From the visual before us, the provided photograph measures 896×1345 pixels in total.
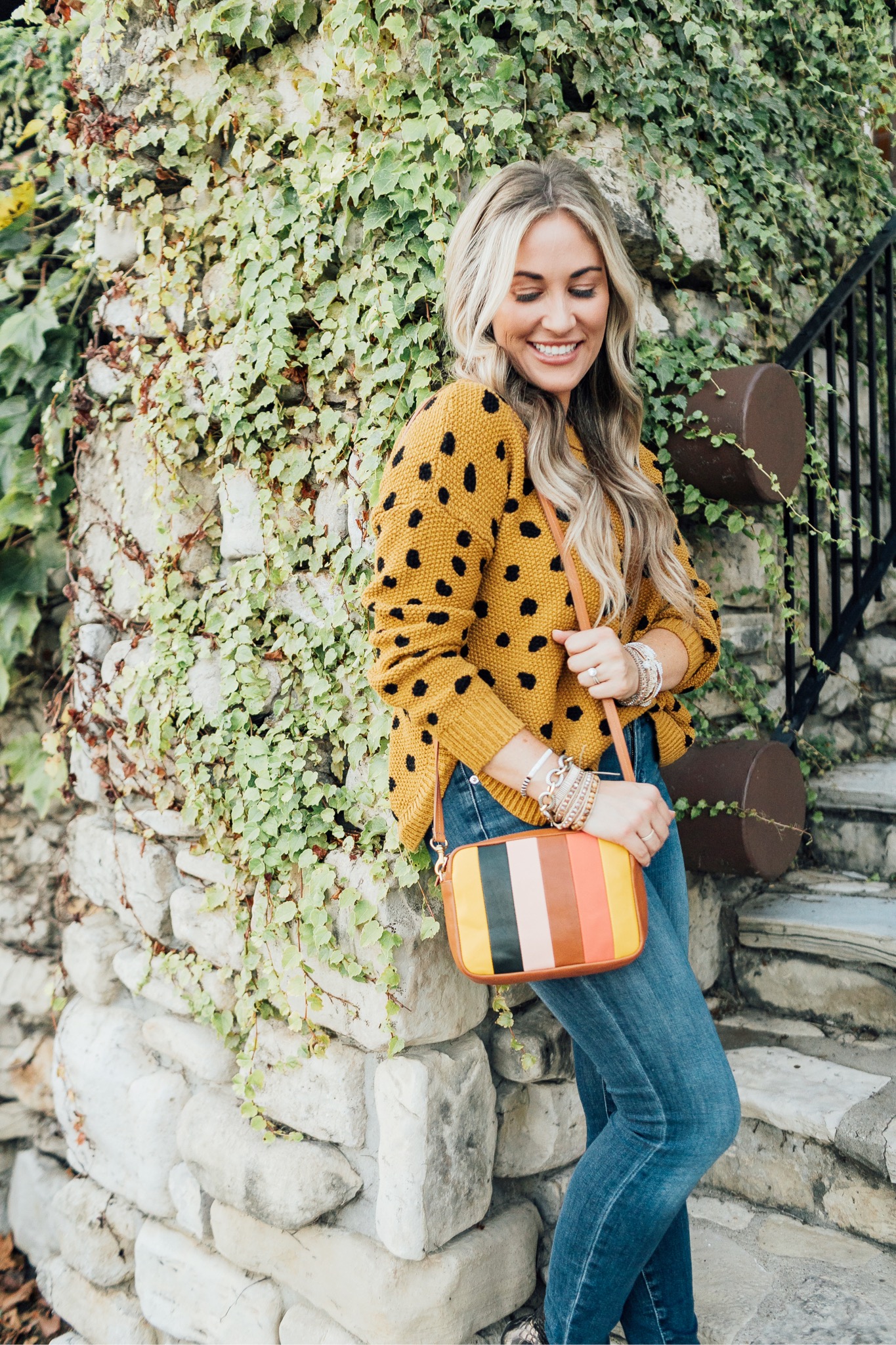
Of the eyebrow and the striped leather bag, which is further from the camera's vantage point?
the eyebrow

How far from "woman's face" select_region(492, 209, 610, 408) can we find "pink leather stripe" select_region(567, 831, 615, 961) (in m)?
0.71

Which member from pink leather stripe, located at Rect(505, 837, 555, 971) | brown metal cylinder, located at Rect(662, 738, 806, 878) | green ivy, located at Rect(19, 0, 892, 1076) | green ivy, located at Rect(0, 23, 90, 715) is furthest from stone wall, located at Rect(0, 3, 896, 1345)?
pink leather stripe, located at Rect(505, 837, 555, 971)

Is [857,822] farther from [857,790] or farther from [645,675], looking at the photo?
[645,675]

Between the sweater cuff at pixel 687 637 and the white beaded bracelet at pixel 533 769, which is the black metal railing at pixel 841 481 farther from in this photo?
the white beaded bracelet at pixel 533 769

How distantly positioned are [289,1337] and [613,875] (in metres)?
1.38

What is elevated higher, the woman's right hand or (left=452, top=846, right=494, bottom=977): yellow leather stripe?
the woman's right hand

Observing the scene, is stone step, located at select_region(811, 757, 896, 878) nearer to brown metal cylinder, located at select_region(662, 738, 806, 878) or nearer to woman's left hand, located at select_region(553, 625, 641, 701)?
brown metal cylinder, located at select_region(662, 738, 806, 878)

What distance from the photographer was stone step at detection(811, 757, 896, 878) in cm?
256

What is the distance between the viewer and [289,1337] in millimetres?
2012

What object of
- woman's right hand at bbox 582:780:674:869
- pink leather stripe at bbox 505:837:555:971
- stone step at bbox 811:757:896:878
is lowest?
stone step at bbox 811:757:896:878

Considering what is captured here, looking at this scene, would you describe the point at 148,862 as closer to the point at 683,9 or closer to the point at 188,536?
the point at 188,536

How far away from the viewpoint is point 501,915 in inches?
52.4

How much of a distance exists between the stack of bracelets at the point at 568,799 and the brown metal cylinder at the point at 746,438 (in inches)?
36.7

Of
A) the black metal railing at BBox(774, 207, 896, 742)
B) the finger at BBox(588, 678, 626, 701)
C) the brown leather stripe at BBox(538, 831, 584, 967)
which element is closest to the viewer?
the brown leather stripe at BBox(538, 831, 584, 967)
